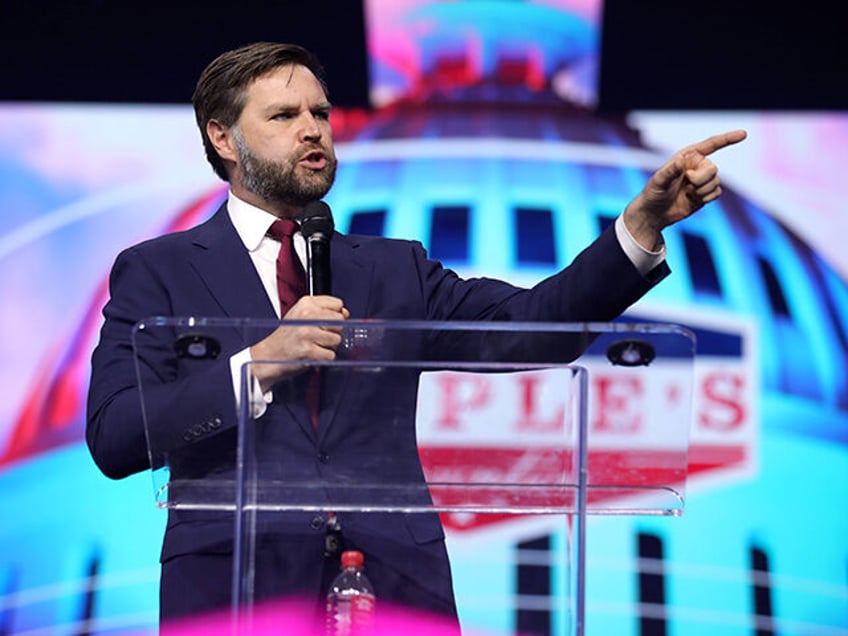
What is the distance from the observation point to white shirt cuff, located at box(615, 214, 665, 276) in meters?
1.91

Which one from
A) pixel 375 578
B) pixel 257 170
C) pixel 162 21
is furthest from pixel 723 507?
pixel 162 21

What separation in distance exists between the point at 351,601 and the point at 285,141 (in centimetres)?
101

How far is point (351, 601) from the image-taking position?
1535 mm

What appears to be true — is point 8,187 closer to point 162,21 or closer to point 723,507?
point 162,21

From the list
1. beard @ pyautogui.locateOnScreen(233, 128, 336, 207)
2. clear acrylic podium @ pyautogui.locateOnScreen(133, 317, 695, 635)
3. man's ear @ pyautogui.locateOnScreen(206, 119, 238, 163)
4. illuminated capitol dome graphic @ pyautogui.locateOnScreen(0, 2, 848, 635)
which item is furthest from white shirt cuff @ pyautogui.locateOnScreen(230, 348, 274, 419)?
illuminated capitol dome graphic @ pyautogui.locateOnScreen(0, 2, 848, 635)

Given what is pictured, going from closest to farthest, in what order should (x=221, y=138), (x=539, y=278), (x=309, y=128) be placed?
(x=309, y=128), (x=221, y=138), (x=539, y=278)

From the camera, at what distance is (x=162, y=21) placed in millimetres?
4316

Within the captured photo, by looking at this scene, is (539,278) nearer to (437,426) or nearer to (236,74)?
(236,74)

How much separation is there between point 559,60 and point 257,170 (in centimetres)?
212

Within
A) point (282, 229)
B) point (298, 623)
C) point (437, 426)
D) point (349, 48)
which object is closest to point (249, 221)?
point (282, 229)

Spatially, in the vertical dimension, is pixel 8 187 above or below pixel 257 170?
above

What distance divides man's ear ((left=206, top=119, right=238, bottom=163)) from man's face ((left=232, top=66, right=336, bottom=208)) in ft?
0.11

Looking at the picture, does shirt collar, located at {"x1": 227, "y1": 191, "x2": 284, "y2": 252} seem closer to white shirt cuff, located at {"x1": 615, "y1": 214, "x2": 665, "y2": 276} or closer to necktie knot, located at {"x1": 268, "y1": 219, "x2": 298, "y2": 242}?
necktie knot, located at {"x1": 268, "y1": 219, "x2": 298, "y2": 242}

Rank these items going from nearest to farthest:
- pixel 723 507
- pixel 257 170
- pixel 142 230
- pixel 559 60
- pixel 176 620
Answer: pixel 176 620
pixel 257 170
pixel 723 507
pixel 142 230
pixel 559 60
